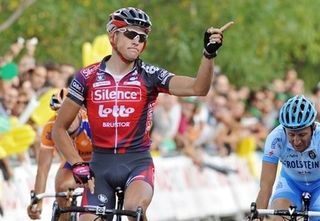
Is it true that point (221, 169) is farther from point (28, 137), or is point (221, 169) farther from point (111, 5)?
point (28, 137)

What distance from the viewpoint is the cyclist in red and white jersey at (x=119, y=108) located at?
12.1 metres

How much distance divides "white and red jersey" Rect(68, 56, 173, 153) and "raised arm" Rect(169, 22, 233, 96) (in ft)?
0.51

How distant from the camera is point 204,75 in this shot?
37.6 ft

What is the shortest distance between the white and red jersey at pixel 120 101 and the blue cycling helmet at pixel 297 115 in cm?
112

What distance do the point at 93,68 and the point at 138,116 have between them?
1.89ft

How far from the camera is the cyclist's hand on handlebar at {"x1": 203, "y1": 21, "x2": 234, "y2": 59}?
1105 cm

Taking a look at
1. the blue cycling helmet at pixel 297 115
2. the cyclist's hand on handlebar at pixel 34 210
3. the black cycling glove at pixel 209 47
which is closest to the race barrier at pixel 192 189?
the cyclist's hand on handlebar at pixel 34 210

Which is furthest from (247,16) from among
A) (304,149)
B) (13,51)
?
(304,149)

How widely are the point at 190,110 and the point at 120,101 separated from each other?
10.6 metres

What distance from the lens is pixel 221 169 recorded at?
76.6 feet

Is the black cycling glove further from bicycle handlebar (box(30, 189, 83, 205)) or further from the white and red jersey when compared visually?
bicycle handlebar (box(30, 189, 83, 205))

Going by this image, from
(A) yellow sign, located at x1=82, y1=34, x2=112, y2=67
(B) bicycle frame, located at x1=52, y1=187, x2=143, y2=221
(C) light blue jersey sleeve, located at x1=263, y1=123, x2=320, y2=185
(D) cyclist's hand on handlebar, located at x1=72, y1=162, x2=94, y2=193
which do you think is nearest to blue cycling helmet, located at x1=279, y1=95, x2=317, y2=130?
(C) light blue jersey sleeve, located at x1=263, y1=123, x2=320, y2=185

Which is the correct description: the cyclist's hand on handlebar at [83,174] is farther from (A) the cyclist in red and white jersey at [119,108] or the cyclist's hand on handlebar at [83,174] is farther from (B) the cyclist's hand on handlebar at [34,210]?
(B) the cyclist's hand on handlebar at [34,210]

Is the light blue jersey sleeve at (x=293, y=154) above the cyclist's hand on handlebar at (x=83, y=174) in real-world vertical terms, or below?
above
